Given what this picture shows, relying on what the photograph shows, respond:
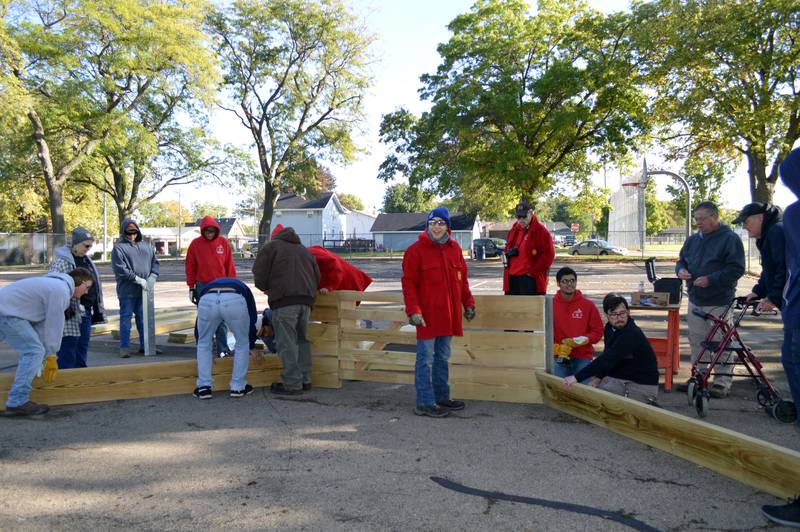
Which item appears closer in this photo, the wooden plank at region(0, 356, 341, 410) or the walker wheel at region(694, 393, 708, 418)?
the walker wheel at region(694, 393, 708, 418)

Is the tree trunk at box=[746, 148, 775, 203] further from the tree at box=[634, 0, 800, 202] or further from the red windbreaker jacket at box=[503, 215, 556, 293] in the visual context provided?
the red windbreaker jacket at box=[503, 215, 556, 293]

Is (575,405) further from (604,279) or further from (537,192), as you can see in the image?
(537,192)

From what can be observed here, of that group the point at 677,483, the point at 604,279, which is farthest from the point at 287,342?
the point at 604,279

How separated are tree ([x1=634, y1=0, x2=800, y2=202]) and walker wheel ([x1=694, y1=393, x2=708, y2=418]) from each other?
74.5ft

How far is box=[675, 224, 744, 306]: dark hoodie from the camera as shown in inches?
233

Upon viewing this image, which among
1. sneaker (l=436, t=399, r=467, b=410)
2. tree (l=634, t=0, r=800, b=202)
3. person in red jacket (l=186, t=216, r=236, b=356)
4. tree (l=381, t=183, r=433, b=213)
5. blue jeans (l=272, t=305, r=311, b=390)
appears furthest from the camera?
tree (l=381, t=183, r=433, b=213)

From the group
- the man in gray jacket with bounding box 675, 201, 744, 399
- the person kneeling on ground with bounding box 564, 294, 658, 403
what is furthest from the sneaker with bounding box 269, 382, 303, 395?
the man in gray jacket with bounding box 675, 201, 744, 399

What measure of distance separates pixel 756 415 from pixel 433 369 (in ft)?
9.53

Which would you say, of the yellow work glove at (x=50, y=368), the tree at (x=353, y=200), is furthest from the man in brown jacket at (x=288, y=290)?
the tree at (x=353, y=200)

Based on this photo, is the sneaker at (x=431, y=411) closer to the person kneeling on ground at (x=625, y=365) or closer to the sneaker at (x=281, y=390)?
the person kneeling on ground at (x=625, y=365)

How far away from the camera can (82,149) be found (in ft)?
109

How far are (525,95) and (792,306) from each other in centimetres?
3051

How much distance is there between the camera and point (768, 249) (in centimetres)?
515

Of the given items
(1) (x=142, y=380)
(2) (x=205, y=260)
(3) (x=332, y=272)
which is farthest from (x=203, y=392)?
(2) (x=205, y=260)
